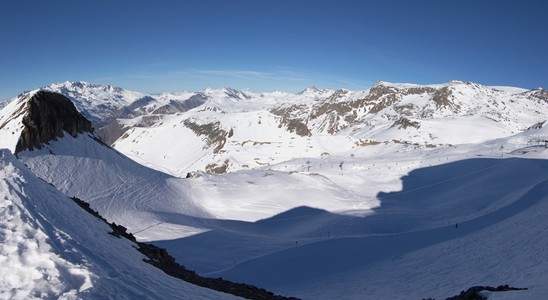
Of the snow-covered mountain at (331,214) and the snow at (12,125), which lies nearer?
the snow-covered mountain at (331,214)

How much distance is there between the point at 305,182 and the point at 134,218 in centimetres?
2234

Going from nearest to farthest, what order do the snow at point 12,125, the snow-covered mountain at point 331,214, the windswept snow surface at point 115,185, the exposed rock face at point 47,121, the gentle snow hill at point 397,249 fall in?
1. the gentle snow hill at point 397,249
2. the snow-covered mountain at point 331,214
3. the windswept snow surface at point 115,185
4. the snow at point 12,125
5. the exposed rock face at point 47,121

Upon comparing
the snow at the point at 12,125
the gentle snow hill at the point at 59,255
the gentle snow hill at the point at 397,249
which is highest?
the snow at the point at 12,125

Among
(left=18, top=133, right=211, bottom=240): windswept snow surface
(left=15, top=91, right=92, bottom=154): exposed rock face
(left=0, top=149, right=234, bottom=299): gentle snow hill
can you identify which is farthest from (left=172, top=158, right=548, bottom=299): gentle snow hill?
(left=15, top=91, right=92, bottom=154): exposed rock face

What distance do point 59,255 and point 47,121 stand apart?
3764 cm

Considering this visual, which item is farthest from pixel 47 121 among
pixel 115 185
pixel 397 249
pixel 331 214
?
pixel 397 249

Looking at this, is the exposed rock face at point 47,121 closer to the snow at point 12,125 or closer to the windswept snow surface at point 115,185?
the snow at point 12,125

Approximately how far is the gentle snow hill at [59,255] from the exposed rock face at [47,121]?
27.9 m

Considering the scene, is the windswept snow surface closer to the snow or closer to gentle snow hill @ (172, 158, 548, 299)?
the snow

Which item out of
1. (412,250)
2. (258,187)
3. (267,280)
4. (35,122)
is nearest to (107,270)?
(267,280)

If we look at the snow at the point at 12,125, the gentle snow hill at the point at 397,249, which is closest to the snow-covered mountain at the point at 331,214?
the gentle snow hill at the point at 397,249

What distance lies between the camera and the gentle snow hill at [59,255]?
6.51 meters

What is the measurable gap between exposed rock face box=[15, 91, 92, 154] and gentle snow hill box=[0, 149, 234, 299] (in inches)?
1097

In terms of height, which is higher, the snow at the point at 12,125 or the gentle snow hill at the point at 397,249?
the snow at the point at 12,125
